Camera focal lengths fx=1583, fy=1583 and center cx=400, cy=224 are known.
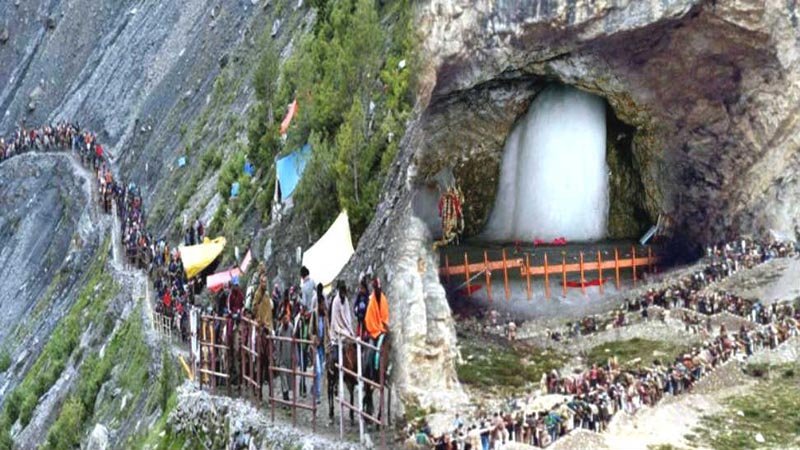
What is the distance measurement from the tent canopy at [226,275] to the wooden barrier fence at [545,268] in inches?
212

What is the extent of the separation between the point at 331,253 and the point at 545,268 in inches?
384

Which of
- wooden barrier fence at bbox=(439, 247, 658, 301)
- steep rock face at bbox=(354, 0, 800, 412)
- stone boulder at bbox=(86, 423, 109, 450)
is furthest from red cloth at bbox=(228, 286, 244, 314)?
wooden barrier fence at bbox=(439, 247, 658, 301)

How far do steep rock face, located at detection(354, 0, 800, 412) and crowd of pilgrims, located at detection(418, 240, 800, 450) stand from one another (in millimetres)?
2345

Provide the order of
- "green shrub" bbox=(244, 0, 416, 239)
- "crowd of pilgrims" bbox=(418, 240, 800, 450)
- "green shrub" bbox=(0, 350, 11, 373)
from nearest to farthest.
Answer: "crowd of pilgrims" bbox=(418, 240, 800, 450)
"green shrub" bbox=(244, 0, 416, 239)
"green shrub" bbox=(0, 350, 11, 373)

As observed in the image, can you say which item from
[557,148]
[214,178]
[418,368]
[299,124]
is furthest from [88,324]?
[418,368]

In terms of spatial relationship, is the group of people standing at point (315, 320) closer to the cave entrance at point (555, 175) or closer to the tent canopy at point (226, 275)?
the tent canopy at point (226, 275)

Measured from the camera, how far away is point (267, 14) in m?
62.4

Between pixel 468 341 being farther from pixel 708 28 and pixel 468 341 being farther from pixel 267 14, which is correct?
pixel 267 14

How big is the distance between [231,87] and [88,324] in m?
13.6

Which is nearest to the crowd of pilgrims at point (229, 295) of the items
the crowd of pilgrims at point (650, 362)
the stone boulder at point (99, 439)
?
the crowd of pilgrims at point (650, 362)

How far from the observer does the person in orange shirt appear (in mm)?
26578

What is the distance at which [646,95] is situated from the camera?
151 ft

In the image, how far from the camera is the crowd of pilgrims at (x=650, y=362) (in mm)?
28688

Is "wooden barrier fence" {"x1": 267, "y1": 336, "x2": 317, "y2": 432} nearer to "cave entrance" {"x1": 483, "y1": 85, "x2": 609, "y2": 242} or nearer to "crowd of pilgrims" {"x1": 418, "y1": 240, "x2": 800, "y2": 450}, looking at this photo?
"crowd of pilgrims" {"x1": 418, "y1": 240, "x2": 800, "y2": 450}
